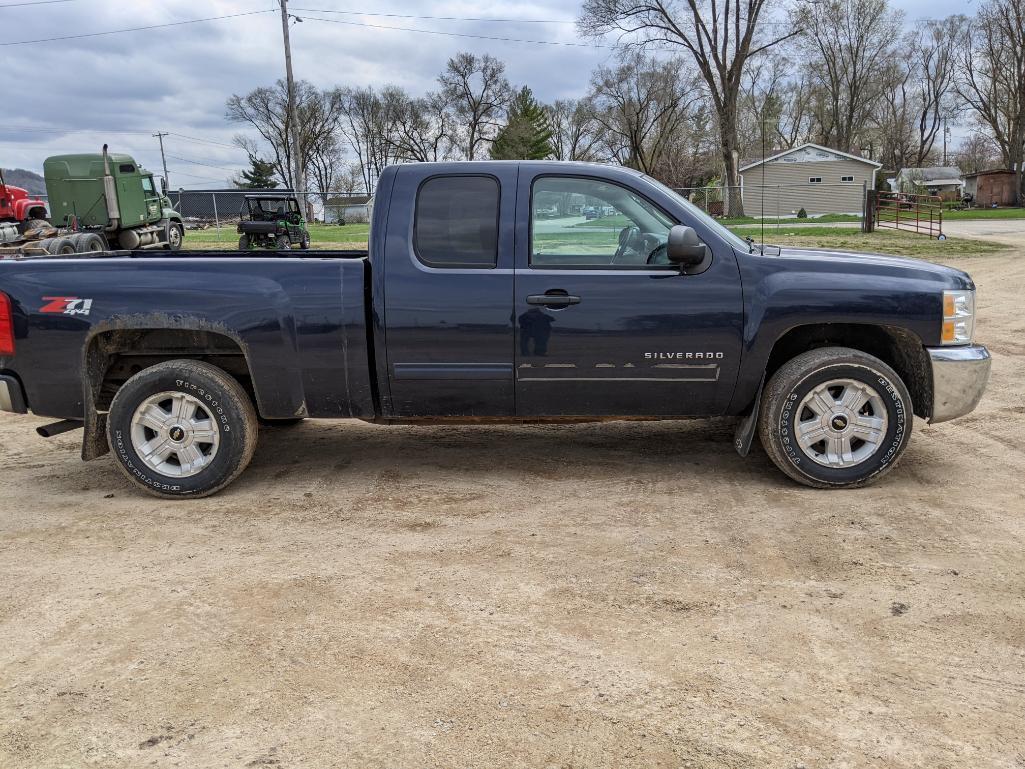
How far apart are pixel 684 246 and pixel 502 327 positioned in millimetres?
1070

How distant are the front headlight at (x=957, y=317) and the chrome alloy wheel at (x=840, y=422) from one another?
0.55 meters

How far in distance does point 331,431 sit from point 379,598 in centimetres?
301

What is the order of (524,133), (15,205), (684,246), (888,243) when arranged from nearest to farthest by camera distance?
(684,246)
(15,205)
(888,243)
(524,133)

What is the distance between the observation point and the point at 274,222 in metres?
20.0

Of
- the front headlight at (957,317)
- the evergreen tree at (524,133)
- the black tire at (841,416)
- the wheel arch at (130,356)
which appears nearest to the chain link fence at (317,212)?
the evergreen tree at (524,133)

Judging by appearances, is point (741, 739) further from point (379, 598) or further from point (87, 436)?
point (87, 436)

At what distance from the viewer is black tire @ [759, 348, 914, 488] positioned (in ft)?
15.1

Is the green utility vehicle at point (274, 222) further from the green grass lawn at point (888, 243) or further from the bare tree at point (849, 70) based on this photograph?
the bare tree at point (849, 70)

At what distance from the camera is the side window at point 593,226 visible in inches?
183

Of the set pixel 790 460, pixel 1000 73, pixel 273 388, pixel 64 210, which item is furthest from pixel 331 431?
pixel 1000 73

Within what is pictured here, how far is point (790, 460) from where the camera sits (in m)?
4.69

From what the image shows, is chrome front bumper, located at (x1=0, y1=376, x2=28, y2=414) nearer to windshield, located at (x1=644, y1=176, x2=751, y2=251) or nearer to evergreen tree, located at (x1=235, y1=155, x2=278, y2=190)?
windshield, located at (x1=644, y1=176, x2=751, y2=251)

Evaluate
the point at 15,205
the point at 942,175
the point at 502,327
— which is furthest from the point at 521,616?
the point at 942,175

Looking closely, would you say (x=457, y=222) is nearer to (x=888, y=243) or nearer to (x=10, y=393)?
(x=10, y=393)
